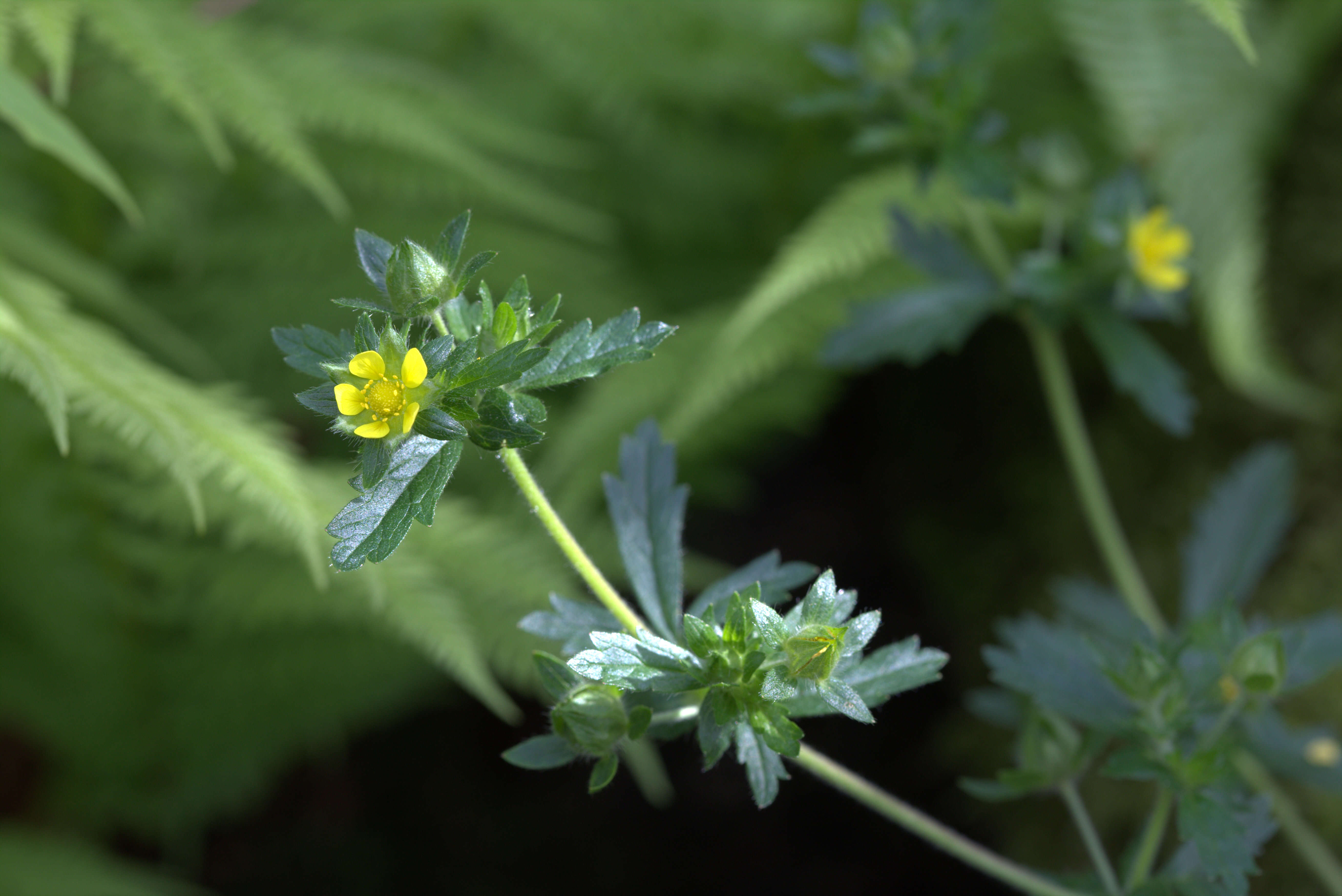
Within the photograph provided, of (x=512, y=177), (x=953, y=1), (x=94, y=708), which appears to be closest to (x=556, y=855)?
(x=94, y=708)

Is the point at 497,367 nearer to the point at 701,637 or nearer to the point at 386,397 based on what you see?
the point at 386,397

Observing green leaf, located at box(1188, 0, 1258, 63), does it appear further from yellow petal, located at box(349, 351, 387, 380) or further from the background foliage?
yellow petal, located at box(349, 351, 387, 380)

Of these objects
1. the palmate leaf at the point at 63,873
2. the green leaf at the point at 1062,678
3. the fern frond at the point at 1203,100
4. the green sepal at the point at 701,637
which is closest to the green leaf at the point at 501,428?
the green sepal at the point at 701,637

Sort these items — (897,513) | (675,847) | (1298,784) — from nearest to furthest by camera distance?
(1298,784), (675,847), (897,513)

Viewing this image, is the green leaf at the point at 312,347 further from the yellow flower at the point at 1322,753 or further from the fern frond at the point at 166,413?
the yellow flower at the point at 1322,753

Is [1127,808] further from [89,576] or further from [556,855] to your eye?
[89,576]

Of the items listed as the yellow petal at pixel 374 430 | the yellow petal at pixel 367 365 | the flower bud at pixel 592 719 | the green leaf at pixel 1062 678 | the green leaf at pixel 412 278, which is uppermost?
the green leaf at pixel 412 278
